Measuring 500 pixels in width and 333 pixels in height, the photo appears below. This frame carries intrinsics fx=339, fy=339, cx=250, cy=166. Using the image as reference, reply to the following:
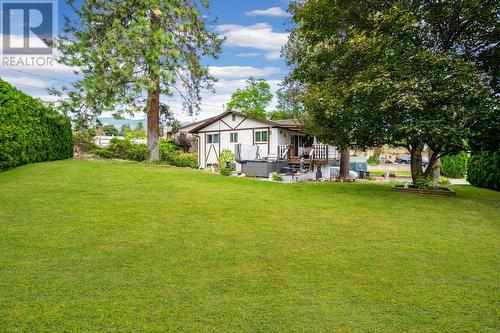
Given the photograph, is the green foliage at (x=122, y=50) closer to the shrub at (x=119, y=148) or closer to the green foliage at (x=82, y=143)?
the shrub at (x=119, y=148)

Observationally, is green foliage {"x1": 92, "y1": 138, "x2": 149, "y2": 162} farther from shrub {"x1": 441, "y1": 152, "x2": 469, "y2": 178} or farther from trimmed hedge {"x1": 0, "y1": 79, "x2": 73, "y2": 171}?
shrub {"x1": 441, "y1": 152, "x2": 469, "y2": 178}

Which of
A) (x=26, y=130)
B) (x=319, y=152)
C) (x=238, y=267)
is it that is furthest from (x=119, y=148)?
(x=238, y=267)

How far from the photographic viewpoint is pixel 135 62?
17141mm

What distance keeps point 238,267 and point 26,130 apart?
38.9ft

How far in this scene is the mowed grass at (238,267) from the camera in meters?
2.71

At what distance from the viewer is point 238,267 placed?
3840 mm

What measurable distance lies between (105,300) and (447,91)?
9453 millimetres

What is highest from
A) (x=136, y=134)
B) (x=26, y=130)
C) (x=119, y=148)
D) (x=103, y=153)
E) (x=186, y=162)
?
(x=136, y=134)

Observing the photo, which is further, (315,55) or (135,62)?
(135,62)

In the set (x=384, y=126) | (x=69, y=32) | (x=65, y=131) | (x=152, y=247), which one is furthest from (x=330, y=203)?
(x=69, y=32)

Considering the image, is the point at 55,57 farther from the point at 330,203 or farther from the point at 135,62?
the point at 330,203

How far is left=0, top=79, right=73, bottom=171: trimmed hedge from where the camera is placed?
11.0 meters

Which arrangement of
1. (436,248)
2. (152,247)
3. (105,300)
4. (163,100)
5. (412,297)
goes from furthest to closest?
(163,100)
(436,248)
(152,247)
(412,297)
(105,300)

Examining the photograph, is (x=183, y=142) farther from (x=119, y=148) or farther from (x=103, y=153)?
(x=103, y=153)
